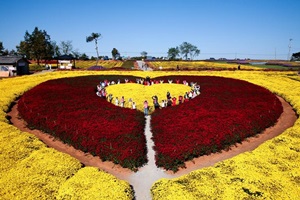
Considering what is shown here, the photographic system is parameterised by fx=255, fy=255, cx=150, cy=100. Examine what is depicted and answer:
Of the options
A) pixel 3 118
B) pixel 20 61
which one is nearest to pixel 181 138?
pixel 3 118

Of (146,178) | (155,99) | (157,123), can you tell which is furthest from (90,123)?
(155,99)

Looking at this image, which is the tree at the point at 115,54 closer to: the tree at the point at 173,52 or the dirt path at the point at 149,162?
the tree at the point at 173,52

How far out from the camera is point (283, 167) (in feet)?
52.2

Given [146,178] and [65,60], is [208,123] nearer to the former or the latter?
[146,178]

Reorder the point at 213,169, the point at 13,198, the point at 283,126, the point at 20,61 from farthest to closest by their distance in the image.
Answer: the point at 20,61, the point at 283,126, the point at 213,169, the point at 13,198

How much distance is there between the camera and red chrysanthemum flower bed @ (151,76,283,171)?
18.4 m

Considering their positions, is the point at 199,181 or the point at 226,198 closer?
the point at 226,198

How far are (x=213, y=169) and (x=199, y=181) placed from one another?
1732mm

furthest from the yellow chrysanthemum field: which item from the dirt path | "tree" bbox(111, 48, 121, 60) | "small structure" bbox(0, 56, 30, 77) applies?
"tree" bbox(111, 48, 121, 60)

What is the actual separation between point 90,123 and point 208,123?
10.3 metres

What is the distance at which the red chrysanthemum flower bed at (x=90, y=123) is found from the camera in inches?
714

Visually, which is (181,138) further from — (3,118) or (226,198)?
(3,118)

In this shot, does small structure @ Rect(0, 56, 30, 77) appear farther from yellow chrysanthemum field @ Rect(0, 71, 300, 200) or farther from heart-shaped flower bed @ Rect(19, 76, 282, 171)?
yellow chrysanthemum field @ Rect(0, 71, 300, 200)

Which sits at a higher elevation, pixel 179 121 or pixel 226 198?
pixel 179 121
